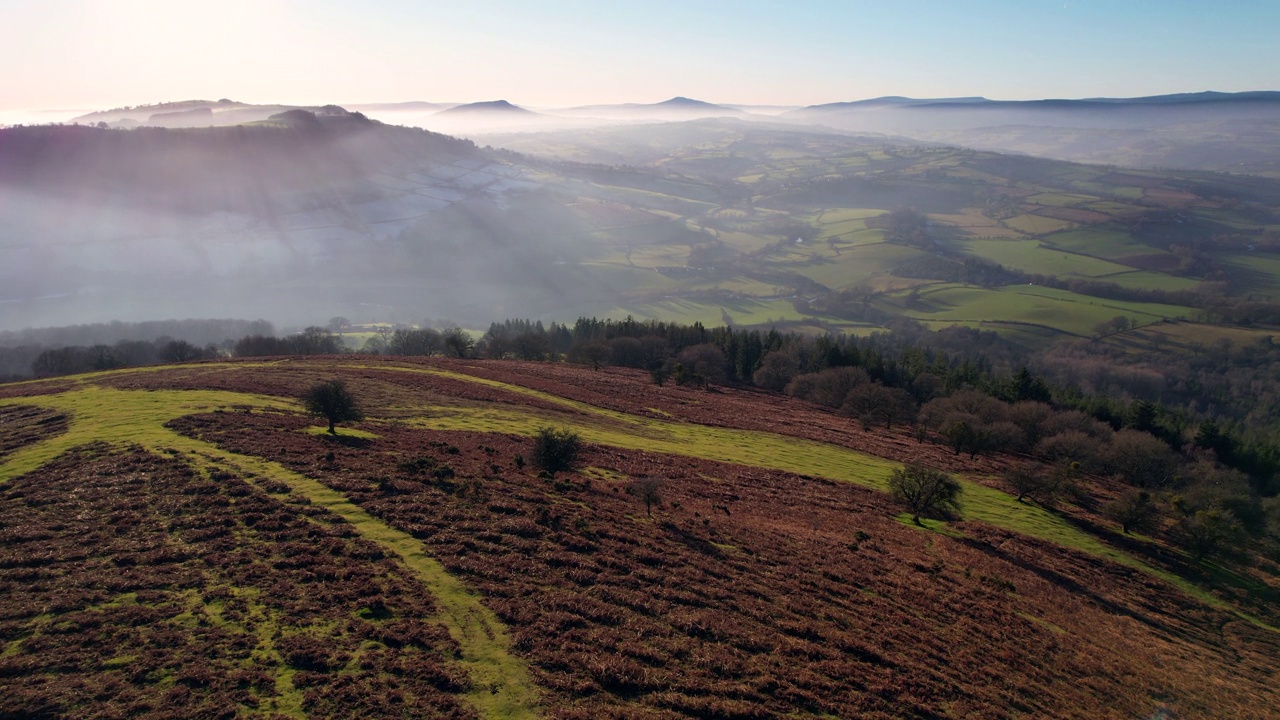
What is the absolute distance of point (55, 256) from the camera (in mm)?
169875

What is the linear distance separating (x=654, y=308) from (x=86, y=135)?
654 feet

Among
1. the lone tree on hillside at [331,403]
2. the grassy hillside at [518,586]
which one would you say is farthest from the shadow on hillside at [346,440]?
the lone tree on hillside at [331,403]

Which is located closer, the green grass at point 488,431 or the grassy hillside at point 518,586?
the grassy hillside at point 518,586

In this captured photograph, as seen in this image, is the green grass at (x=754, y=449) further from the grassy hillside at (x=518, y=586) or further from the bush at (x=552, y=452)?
the bush at (x=552, y=452)

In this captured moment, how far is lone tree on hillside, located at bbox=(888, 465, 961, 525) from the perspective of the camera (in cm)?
4050

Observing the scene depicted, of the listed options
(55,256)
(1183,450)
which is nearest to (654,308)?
(1183,450)

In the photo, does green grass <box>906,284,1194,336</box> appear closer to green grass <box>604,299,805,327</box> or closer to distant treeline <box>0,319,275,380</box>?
green grass <box>604,299,805,327</box>

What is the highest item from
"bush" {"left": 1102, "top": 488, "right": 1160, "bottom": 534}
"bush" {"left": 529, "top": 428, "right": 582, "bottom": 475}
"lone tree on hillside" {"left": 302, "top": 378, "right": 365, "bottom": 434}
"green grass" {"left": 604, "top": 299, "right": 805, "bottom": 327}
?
"lone tree on hillside" {"left": 302, "top": 378, "right": 365, "bottom": 434}

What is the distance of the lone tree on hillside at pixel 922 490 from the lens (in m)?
40.5

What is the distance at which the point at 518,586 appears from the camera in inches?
829

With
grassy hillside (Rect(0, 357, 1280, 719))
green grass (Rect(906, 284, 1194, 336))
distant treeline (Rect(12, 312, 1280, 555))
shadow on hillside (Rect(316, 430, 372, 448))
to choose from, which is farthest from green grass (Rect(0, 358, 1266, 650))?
green grass (Rect(906, 284, 1194, 336))

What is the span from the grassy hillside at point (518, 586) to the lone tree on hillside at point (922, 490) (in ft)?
4.60

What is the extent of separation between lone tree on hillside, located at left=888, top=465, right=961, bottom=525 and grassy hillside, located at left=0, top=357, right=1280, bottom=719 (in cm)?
140

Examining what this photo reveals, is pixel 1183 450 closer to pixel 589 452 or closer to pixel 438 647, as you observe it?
pixel 589 452
